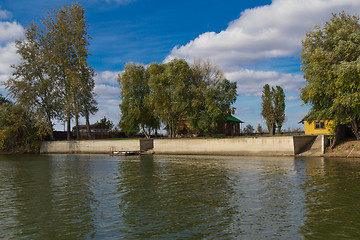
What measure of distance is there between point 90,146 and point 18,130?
1823 cm

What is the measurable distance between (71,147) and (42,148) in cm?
790

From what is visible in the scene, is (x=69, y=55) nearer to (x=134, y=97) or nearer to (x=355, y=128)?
(x=134, y=97)

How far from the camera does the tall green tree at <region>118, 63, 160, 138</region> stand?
6638 centimetres

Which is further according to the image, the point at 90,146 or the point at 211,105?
the point at 90,146

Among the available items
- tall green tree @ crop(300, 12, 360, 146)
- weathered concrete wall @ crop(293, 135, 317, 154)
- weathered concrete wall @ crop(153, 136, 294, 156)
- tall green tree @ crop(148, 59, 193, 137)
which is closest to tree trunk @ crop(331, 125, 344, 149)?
tall green tree @ crop(300, 12, 360, 146)

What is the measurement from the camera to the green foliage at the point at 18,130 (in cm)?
6506

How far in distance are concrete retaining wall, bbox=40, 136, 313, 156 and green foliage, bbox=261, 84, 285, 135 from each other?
1858 cm

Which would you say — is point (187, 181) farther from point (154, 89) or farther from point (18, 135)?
point (18, 135)

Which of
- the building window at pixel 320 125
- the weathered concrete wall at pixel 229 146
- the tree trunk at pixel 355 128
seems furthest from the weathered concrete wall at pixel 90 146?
the tree trunk at pixel 355 128

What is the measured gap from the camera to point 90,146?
209 feet

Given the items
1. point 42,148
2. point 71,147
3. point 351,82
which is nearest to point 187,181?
point 351,82

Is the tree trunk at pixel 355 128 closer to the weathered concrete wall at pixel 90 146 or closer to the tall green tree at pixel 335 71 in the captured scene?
the tall green tree at pixel 335 71

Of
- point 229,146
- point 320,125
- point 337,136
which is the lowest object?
point 229,146

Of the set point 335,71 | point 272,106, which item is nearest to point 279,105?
point 272,106
